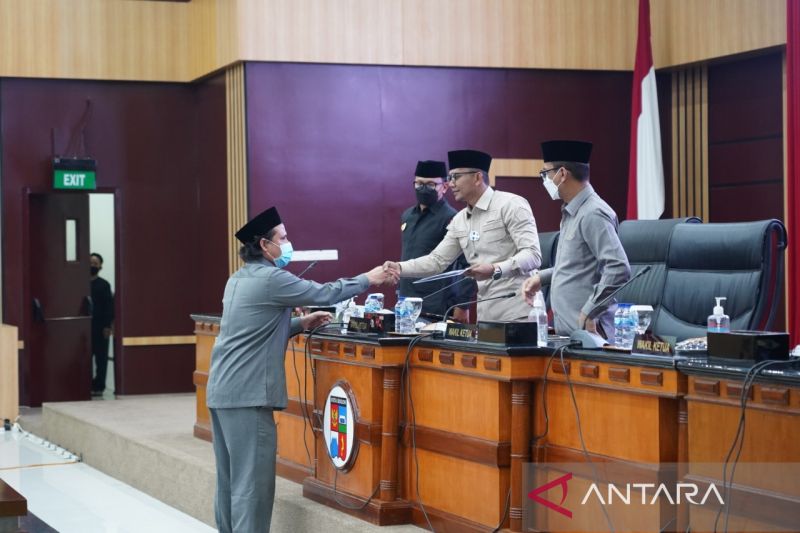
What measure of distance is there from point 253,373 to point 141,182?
18.1ft

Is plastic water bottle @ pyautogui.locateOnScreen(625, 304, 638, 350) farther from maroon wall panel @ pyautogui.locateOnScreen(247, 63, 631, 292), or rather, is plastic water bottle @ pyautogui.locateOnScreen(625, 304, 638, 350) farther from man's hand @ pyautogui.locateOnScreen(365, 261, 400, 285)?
maroon wall panel @ pyautogui.locateOnScreen(247, 63, 631, 292)

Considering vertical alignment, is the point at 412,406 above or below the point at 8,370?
above

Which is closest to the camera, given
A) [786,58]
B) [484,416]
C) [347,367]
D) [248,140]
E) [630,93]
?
[484,416]

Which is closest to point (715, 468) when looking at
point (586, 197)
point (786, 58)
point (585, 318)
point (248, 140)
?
point (585, 318)

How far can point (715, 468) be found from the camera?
305 cm

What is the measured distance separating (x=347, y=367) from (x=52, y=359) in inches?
220

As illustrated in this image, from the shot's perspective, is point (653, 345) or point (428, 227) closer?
point (653, 345)

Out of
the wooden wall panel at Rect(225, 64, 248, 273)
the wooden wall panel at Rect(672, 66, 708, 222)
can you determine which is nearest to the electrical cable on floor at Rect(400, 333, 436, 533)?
the wooden wall panel at Rect(225, 64, 248, 273)

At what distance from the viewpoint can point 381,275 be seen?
4.77 m

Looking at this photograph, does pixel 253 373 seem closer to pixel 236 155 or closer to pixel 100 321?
pixel 236 155

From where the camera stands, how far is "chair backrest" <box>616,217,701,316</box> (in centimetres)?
511

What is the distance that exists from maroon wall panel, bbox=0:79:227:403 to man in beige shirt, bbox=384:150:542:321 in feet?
14.5

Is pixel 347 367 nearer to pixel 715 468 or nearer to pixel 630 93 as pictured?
pixel 715 468

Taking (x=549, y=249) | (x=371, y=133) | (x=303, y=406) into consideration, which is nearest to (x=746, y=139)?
(x=371, y=133)
